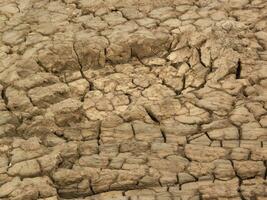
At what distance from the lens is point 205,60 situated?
3.04m

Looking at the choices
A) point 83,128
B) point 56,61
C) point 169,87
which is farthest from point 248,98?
point 56,61

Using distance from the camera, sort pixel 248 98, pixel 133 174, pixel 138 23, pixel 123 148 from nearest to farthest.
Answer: pixel 133 174
pixel 123 148
pixel 248 98
pixel 138 23

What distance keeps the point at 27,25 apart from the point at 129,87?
896 mm

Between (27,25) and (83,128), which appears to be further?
(27,25)

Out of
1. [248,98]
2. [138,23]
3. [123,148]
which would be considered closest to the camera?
[123,148]

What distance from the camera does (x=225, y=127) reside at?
2.67m

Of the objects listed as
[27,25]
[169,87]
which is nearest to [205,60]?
[169,87]

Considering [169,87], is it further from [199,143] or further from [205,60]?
[199,143]

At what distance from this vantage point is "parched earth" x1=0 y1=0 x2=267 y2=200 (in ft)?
8.03

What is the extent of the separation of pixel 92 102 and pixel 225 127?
743mm

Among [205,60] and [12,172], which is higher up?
[205,60]

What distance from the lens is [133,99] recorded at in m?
2.92

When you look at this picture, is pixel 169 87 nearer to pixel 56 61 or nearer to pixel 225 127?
pixel 225 127

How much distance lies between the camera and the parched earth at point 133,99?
8.03 feet
